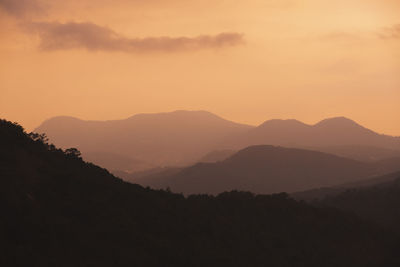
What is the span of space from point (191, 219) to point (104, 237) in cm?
1654

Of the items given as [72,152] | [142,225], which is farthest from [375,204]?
[142,225]

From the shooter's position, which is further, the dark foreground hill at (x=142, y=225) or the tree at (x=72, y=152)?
the tree at (x=72, y=152)

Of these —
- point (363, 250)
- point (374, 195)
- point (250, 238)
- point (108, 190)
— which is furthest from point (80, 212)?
point (374, 195)

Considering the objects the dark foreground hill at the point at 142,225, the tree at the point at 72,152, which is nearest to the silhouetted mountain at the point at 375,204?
the dark foreground hill at the point at 142,225

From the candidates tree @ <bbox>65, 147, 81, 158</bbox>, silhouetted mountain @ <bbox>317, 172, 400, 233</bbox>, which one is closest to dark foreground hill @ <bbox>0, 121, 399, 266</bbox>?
tree @ <bbox>65, 147, 81, 158</bbox>

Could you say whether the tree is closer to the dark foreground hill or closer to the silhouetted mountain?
the dark foreground hill

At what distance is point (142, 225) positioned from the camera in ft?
214

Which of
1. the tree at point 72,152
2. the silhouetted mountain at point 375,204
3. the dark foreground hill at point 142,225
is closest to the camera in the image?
the dark foreground hill at point 142,225

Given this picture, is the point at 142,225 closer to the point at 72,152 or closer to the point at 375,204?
the point at 72,152

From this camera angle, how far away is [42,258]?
161 ft

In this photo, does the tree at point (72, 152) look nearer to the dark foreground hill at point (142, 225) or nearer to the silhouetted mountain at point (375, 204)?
the dark foreground hill at point (142, 225)

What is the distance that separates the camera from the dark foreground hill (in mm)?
54156

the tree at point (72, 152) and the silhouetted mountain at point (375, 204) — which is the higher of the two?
the tree at point (72, 152)

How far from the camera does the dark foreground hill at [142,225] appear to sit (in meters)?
54.2
